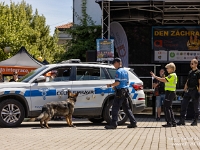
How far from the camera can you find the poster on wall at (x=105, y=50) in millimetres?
19438

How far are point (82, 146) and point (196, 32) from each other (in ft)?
54.6

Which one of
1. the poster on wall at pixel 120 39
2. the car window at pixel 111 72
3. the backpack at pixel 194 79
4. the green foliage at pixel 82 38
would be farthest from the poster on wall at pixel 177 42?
the backpack at pixel 194 79

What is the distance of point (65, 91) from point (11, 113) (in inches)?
62.6

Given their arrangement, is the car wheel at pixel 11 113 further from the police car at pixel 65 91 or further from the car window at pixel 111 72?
the car window at pixel 111 72

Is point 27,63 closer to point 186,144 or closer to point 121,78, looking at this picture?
point 121,78

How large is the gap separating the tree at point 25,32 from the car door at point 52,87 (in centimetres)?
2820

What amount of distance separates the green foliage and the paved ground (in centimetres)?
1416

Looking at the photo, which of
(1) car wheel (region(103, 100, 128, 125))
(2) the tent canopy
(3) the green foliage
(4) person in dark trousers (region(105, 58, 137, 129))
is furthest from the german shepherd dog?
(3) the green foliage

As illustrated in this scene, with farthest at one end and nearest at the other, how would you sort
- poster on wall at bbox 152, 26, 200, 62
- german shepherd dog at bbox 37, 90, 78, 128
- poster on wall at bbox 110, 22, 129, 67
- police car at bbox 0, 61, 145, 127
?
poster on wall at bbox 152, 26, 200, 62 → poster on wall at bbox 110, 22, 129, 67 → police car at bbox 0, 61, 145, 127 → german shepherd dog at bbox 37, 90, 78, 128

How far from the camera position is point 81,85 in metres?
13.7

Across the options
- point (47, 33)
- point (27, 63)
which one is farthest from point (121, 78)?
point (47, 33)

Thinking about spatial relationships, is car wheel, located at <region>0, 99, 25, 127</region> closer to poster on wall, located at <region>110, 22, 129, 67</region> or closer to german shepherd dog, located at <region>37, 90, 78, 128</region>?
german shepherd dog, located at <region>37, 90, 78, 128</region>

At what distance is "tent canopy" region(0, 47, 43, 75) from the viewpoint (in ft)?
64.8

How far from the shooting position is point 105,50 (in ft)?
63.9
